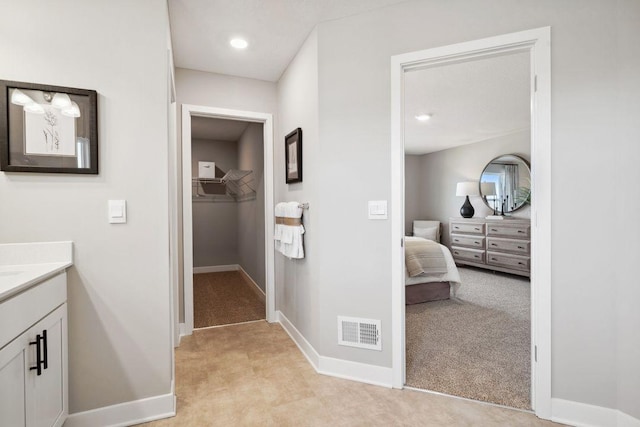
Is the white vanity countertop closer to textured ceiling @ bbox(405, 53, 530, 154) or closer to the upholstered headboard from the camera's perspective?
textured ceiling @ bbox(405, 53, 530, 154)

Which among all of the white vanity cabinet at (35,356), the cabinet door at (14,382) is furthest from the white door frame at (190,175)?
the cabinet door at (14,382)

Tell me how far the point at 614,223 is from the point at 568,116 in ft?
1.99

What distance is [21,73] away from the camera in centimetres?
159

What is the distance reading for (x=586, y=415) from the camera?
170 centimetres

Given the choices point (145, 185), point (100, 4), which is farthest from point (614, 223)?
point (100, 4)

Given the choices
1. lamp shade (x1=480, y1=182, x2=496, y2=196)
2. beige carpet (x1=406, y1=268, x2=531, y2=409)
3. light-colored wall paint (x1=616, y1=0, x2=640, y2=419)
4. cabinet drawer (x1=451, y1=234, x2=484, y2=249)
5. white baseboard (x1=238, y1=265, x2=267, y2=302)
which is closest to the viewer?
light-colored wall paint (x1=616, y1=0, x2=640, y2=419)

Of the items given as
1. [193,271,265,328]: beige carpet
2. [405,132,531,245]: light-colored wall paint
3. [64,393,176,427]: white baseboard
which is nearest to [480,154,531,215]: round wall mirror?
[405,132,531,245]: light-colored wall paint

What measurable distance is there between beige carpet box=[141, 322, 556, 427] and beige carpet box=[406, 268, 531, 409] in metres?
0.18

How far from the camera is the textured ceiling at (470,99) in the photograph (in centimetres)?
308

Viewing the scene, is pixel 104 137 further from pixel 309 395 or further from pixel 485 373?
pixel 485 373

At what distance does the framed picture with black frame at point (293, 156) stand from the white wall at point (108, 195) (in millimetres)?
1069

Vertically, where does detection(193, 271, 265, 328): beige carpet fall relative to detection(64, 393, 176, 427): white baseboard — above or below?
below

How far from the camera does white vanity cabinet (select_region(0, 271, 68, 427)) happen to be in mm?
1070

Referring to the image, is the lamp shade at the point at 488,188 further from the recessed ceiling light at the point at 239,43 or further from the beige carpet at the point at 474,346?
the recessed ceiling light at the point at 239,43
